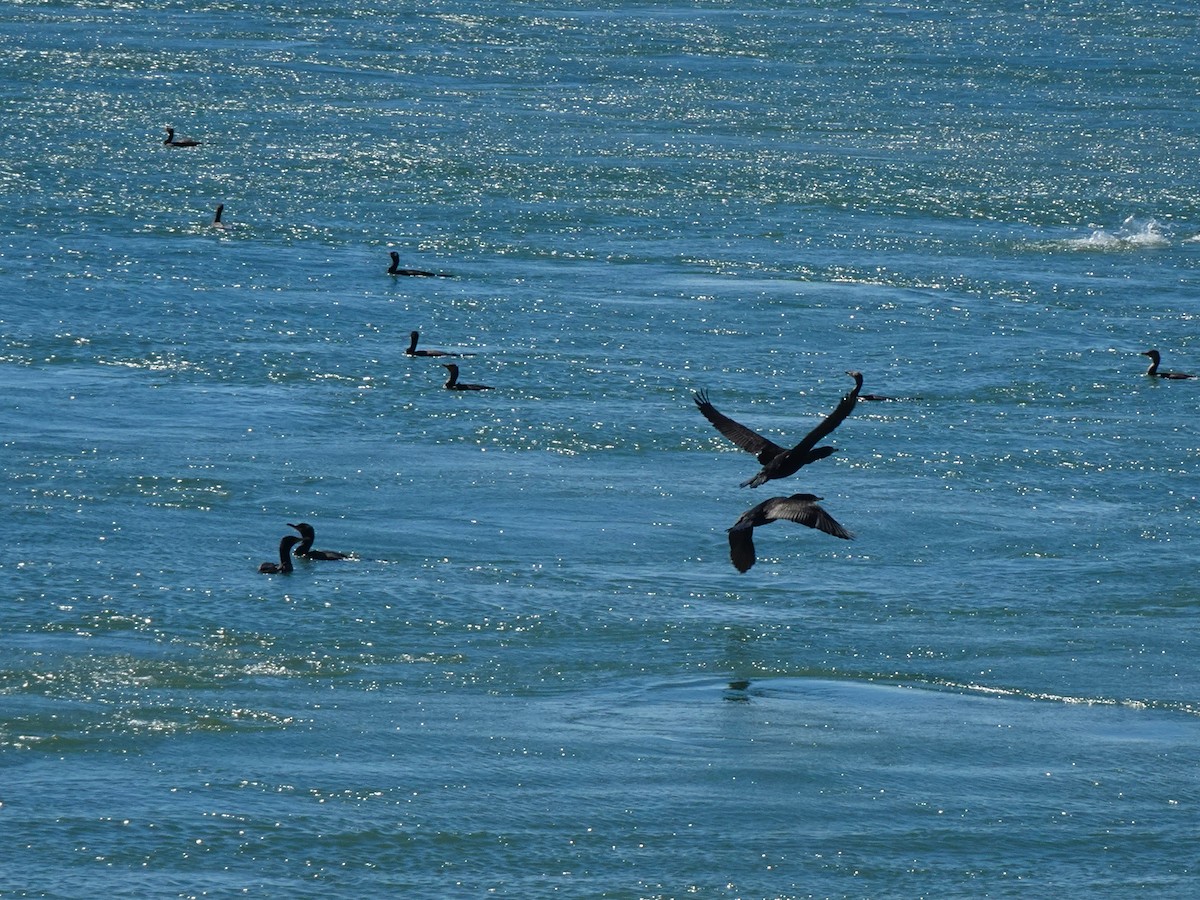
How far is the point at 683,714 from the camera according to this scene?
38.8ft

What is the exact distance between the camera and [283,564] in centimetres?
1370

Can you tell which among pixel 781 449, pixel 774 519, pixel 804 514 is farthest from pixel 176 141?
pixel 804 514

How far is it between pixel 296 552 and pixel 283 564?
1.00 feet

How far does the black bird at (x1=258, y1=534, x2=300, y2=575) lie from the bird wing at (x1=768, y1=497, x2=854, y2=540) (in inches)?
145

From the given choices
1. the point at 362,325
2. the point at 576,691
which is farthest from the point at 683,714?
the point at 362,325

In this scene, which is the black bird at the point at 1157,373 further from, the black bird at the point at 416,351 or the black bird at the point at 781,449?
the black bird at the point at 781,449

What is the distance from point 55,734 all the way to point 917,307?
37.1ft

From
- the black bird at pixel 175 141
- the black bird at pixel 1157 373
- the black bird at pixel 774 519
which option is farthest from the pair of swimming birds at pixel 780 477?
the black bird at pixel 175 141

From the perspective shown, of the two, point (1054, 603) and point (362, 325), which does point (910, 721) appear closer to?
point (1054, 603)

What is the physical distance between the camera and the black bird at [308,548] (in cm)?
1394

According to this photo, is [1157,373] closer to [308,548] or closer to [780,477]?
[308,548]

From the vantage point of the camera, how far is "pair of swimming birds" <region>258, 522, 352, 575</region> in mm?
13711

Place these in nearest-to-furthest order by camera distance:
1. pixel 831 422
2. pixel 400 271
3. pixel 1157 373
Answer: pixel 831 422
pixel 1157 373
pixel 400 271

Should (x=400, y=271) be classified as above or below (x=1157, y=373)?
above
